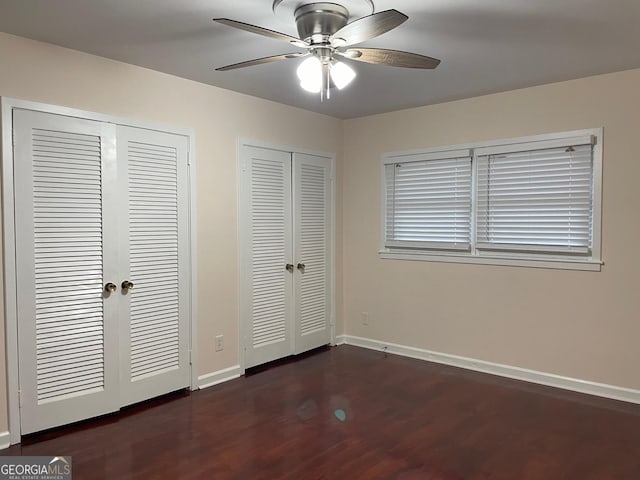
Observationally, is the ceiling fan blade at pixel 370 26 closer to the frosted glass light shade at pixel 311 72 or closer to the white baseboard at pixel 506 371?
the frosted glass light shade at pixel 311 72

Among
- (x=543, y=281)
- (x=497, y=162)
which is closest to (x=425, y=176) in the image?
(x=497, y=162)

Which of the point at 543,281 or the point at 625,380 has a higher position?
the point at 543,281

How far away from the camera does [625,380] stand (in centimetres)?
362

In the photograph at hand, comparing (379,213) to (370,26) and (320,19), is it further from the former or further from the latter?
(370,26)

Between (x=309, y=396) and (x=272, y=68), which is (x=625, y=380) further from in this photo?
(x=272, y=68)

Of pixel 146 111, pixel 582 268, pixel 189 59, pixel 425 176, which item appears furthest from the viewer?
pixel 425 176

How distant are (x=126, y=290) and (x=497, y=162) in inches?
125

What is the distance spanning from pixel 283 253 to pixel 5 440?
8.31 feet

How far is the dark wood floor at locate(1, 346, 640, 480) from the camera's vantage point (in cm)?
265

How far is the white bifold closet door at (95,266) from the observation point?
116 inches

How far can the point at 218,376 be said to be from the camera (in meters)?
4.04

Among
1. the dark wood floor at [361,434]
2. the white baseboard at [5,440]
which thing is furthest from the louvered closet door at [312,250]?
the white baseboard at [5,440]

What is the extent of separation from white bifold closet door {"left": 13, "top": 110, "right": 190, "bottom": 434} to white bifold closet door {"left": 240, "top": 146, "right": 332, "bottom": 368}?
674 mm

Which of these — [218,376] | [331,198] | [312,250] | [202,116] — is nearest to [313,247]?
→ [312,250]
